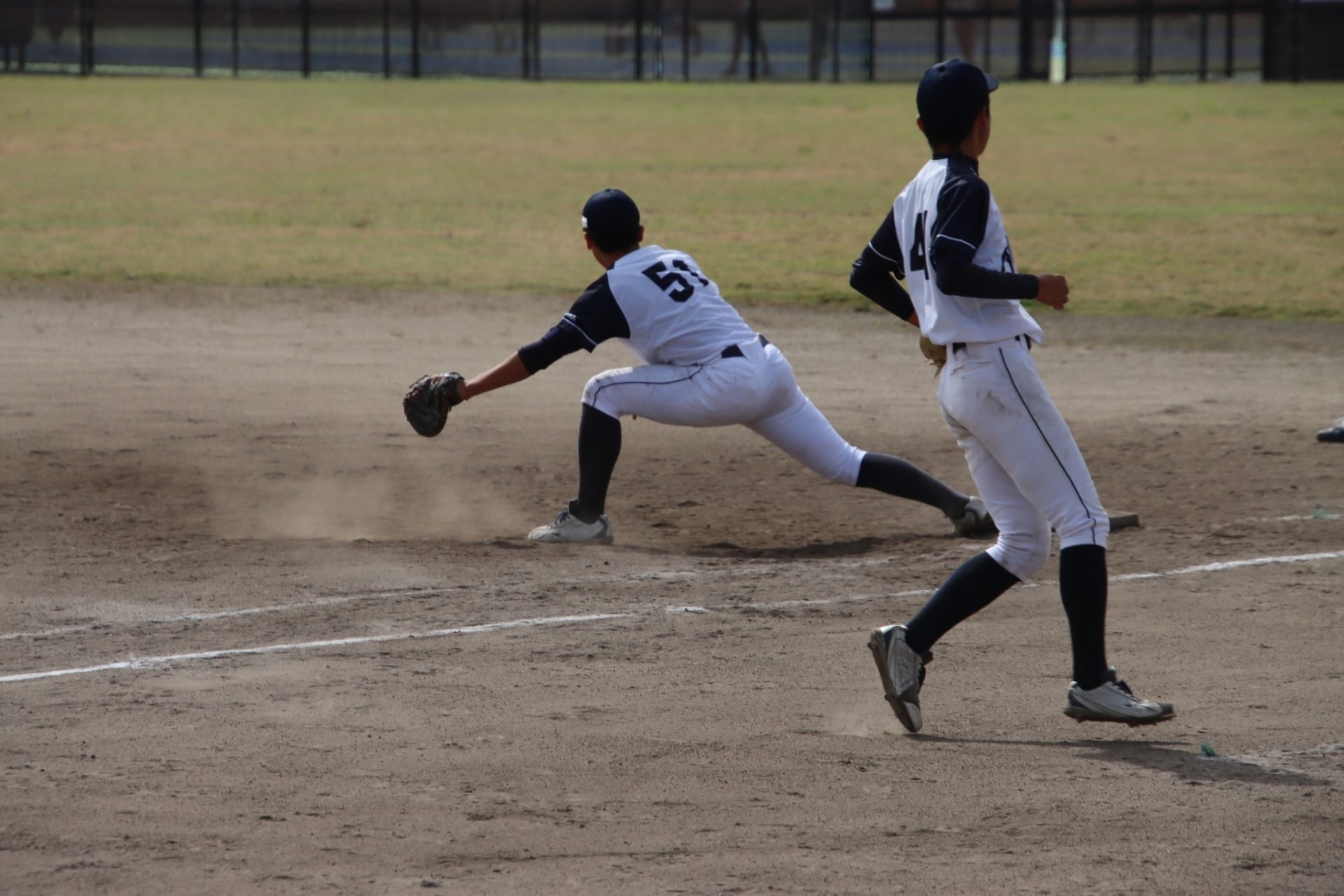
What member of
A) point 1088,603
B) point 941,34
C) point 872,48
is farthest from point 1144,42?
point 1088,603

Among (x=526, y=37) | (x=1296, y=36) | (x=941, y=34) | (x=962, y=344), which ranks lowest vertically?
(x=962, y=344)

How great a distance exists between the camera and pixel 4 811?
12.2 feet

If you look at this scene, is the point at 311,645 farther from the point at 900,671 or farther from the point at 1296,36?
the point at 1296,36

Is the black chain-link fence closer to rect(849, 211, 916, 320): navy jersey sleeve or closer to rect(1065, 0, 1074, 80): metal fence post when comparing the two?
rect(1065, 0, 1074, 80): metal fence post

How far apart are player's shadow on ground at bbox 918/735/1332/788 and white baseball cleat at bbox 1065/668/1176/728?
0.07 metres

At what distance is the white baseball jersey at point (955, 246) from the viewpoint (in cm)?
417

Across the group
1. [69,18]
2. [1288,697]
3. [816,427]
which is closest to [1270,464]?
[816,427]

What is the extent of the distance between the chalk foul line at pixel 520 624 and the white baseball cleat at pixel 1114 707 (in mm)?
1585

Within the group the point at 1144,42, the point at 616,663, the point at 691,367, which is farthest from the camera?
the point at 1144,42

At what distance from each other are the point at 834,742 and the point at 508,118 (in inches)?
915

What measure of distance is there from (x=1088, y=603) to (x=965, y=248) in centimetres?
99

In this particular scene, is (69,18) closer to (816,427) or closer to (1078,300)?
(1078,300)

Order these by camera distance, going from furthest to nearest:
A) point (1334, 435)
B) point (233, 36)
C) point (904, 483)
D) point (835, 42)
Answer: point (835, 42) → point (233, 36) → point (1334, 435) → point (904, 483)

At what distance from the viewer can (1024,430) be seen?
4.28 m
